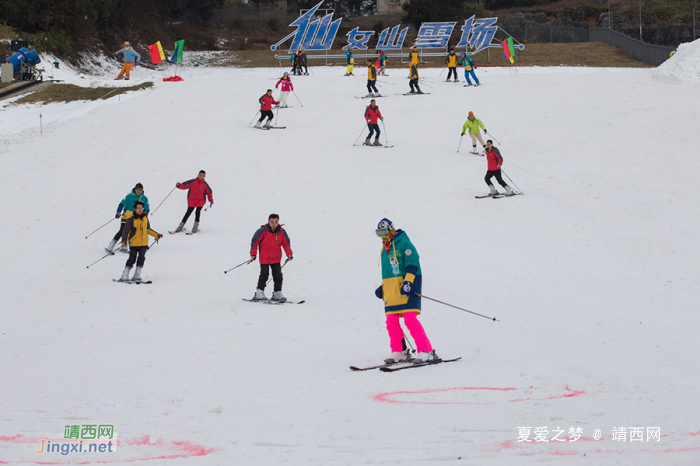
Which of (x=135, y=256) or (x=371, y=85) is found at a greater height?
(x=371, y=85)

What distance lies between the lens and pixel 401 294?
709cm

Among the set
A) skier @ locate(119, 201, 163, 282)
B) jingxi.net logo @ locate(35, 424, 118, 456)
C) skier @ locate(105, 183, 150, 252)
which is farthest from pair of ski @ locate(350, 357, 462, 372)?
skier @ locate(105, 183, 150, 252)

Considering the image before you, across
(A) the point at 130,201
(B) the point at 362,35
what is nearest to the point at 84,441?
(A) the point at 130,201

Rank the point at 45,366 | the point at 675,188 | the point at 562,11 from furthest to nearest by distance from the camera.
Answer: the point at 562,11 → the point at 675,188 → the point at 45,366

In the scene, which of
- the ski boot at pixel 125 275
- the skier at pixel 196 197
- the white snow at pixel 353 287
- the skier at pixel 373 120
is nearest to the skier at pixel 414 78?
the white snow at pixel 353 287

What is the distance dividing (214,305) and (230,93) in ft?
67.5

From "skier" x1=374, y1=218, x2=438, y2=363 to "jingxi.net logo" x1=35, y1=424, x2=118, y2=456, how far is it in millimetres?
2989

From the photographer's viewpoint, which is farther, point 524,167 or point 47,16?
point 47,16

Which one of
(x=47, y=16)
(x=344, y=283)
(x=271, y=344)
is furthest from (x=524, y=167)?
(x=47, y=16)

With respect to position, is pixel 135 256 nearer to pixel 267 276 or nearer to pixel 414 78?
pixel 267 276

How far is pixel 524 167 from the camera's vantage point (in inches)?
754

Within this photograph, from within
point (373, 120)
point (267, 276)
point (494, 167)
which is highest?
point (373, 120)

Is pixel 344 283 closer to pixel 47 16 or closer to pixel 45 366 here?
pixel 45 366

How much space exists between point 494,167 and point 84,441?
13.2 m
